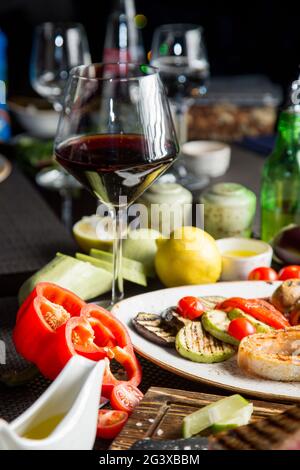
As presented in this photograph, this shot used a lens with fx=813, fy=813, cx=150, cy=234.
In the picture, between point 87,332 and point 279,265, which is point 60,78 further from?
point 87,332

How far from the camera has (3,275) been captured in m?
1.79

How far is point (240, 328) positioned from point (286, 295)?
0.21 meters

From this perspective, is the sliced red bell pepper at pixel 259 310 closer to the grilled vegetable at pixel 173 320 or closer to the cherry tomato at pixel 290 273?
the grilled vegetable at pixel 173 320

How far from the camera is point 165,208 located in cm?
195

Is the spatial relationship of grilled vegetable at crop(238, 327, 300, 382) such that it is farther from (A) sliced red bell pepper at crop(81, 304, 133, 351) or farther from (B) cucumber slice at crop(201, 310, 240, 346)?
(A) sliced red bell pepper at crop(81, 304, 133, 351)

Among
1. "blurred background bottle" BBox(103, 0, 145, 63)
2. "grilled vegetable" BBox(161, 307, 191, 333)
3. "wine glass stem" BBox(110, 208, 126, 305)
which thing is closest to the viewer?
"grilled vegetable" BBox(161, 307, 191, 333)

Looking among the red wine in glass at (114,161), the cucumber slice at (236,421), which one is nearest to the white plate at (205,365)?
the cucumber slice at (236,421)

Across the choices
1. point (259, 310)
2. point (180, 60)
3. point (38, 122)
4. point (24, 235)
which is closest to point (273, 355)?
point (259, 310)

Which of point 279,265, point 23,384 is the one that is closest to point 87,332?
point 23,384

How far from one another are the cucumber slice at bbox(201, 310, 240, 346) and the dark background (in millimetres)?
3557

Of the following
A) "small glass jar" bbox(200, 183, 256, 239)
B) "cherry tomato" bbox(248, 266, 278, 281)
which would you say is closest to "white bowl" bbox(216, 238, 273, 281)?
"cherry tomato" bbox(248, 266, 278, 281)

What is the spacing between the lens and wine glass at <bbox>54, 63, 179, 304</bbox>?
1.45m

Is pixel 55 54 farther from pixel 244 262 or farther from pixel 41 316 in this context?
pixel 41 316

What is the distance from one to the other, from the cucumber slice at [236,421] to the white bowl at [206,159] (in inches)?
57.4
